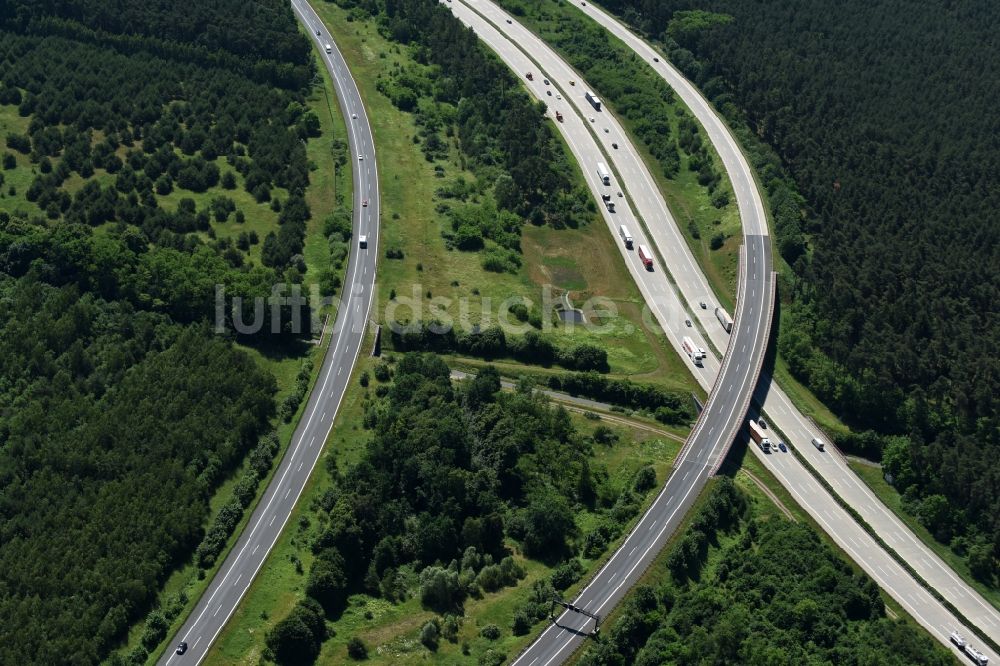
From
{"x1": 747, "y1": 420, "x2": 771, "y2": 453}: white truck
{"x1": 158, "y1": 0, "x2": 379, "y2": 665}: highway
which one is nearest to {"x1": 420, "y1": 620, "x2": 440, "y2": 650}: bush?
{"x1": 158, "y1": 0, "x2": 379, "y2": 665}: highway

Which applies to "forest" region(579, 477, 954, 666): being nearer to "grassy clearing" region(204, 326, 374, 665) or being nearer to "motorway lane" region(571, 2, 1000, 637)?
"motorway lane" region(571, 2, 1000, 637)

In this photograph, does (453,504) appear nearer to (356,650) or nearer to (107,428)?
(356,650)

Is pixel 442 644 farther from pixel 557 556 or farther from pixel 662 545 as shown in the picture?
pixel 662 545

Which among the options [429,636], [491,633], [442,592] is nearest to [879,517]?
[491,633]

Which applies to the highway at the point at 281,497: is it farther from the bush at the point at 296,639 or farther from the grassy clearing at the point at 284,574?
the bush at the point at 296,639

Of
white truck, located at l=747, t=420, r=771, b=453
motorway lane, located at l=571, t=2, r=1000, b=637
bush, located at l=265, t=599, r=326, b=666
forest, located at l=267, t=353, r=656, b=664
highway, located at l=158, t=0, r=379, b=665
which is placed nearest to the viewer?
bush, located at l=265, t=599, r=326, b=666

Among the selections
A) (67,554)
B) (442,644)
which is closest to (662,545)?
(442,644)
